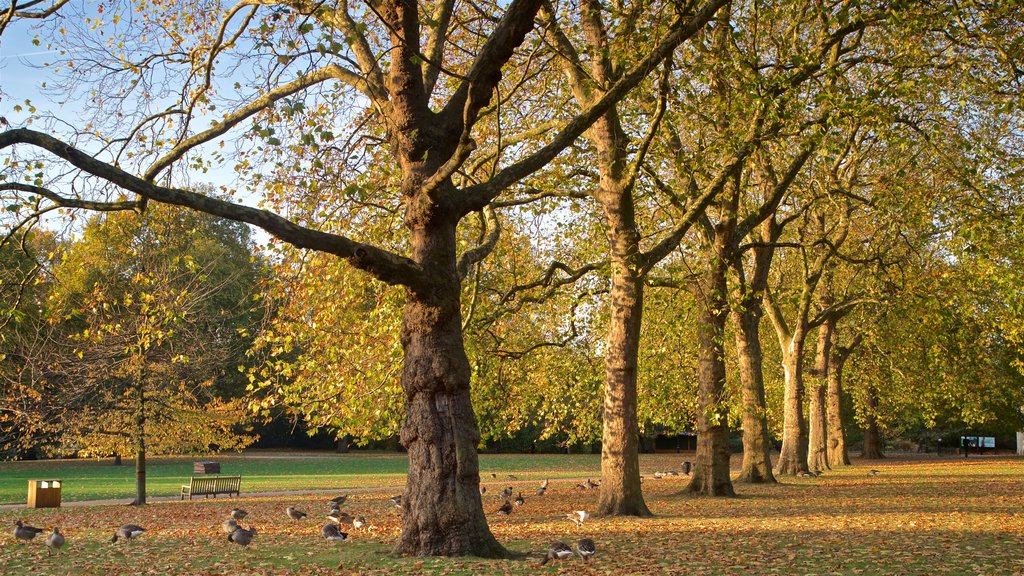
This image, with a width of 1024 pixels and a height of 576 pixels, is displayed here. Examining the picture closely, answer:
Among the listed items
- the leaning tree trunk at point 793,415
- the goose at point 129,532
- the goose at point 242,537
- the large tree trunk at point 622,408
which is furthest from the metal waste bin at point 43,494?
the leaning tree trunk at point 793,415

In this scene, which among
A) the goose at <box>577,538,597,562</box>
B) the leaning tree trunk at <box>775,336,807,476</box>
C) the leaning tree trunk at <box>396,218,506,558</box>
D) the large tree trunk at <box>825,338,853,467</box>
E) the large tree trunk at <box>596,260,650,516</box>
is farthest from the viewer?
the large tree trunk at <box>825,338,853,467</box>

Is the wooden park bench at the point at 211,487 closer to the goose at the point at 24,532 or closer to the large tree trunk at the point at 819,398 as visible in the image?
the goose at the point at 24,532

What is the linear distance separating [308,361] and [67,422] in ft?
46.5

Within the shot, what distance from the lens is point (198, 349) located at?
29.1m

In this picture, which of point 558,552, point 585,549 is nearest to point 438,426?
point 558,552

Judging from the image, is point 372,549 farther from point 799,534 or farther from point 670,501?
point 670,501

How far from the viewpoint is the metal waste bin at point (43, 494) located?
24516 millimetres

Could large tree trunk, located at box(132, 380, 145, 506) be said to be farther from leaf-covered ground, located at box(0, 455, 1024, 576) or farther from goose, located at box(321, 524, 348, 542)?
goose, located at box(321, 524, 348, 542)

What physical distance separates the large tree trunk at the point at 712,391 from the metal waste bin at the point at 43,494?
57.2 feet

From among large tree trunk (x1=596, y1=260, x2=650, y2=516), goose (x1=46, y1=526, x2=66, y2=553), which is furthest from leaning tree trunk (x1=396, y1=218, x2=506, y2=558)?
goose (x1=46, y1=526, x2=66, y2=553)

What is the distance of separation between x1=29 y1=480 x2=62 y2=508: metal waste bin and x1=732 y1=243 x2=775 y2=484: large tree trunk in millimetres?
19015

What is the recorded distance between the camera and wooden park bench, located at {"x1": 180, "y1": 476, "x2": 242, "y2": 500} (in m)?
28.3

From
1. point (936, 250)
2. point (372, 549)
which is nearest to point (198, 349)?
point (372, 549)

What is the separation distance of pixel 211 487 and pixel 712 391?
16575mm
